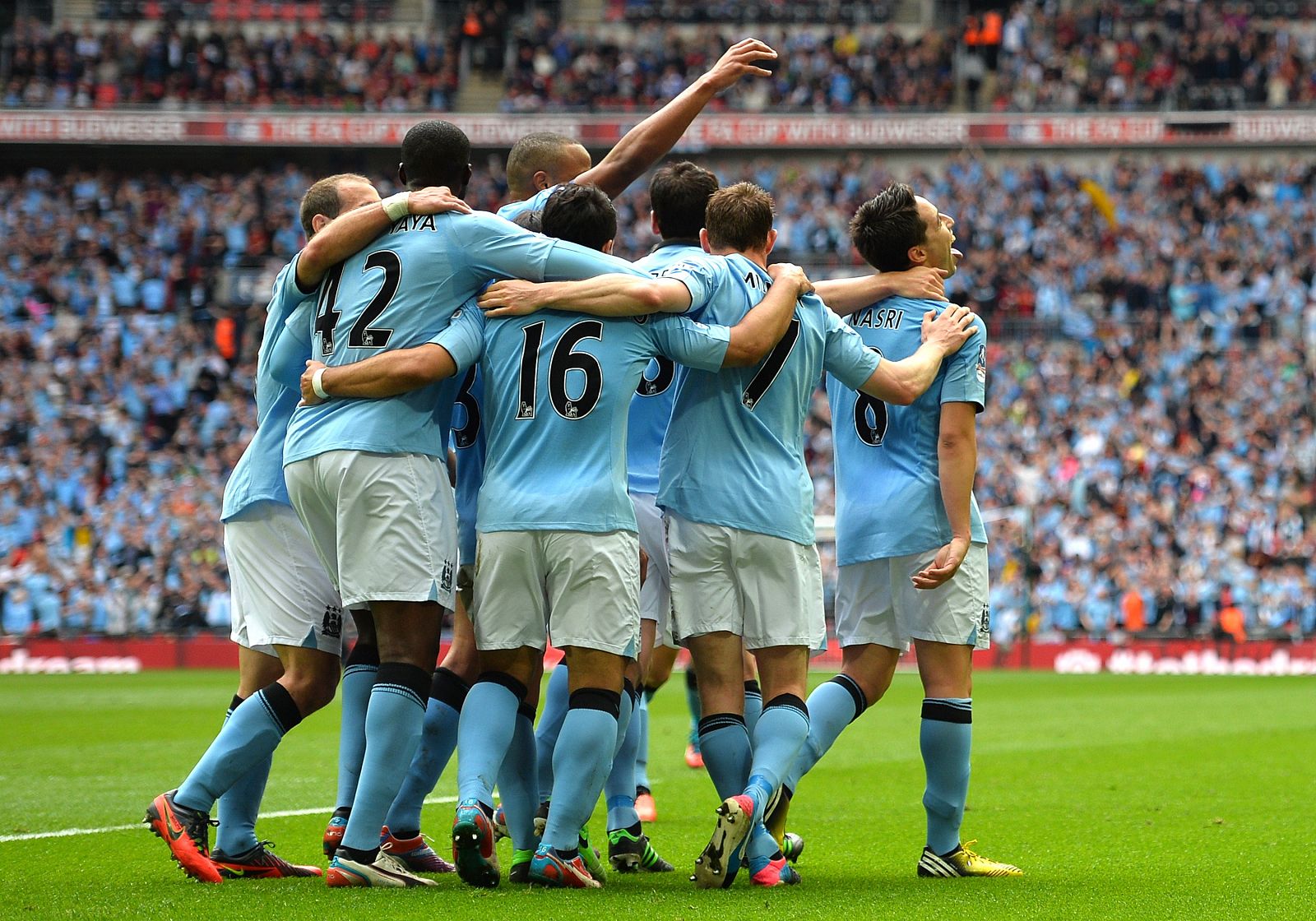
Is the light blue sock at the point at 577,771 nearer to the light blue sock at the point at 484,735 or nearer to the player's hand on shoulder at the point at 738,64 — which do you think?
the light blue sock at the point at 484,735

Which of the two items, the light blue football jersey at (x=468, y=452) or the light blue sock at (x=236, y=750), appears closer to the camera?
the light blue sock at (x=236, y=750)

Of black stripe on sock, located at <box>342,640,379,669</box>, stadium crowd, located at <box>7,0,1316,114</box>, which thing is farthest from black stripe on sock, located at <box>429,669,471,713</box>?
stadium crowd, located at <box>7,0,1316,114</box>

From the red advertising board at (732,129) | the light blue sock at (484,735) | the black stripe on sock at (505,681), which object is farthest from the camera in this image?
the red advertising board at (732,129)

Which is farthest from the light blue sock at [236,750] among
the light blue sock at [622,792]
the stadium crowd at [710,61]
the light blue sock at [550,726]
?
the stadium crowd at [710,61]

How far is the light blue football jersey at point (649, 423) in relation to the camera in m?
6.12

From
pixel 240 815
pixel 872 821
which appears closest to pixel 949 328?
pixel 872 821

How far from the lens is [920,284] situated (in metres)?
6.04

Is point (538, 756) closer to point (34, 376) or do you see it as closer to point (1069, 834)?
point (1069, 834)

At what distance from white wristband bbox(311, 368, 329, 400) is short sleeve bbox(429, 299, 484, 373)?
39 centimetres

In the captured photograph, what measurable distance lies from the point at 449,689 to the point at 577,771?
33.5 inches

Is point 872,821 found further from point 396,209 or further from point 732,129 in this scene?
A: point 732,129

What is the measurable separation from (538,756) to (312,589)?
109 cm

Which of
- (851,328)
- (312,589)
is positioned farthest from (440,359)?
(851,328)

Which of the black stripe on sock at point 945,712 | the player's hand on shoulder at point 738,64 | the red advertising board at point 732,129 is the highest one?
the red advertising board at point 732,129
